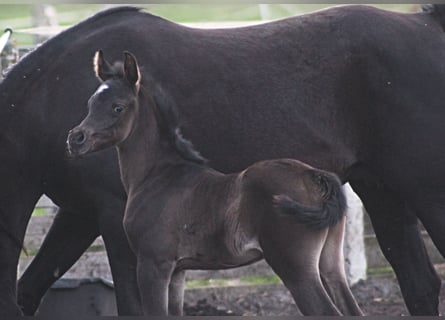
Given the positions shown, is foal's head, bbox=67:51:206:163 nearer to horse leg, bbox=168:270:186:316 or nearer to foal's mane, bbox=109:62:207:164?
foal's mane, bbox=109:62:207:164

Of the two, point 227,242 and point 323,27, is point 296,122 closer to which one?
point 323,27

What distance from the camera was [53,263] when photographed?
5.61 metres

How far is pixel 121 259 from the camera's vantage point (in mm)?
4902

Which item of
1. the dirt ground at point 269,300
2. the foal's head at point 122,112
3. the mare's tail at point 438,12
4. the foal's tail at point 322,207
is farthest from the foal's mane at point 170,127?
the dirt ground at point 269,300

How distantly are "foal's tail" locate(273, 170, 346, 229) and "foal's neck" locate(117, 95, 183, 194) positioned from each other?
724mm

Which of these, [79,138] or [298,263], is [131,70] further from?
[298,263]

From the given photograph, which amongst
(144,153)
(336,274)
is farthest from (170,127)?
(336,274)

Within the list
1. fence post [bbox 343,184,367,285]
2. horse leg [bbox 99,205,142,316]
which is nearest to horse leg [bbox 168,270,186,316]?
horse leg [bbox 99,205,142,316]

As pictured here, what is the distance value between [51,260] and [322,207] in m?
2.04

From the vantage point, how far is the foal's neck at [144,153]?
463cm

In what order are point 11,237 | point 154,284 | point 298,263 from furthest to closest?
1. point 11,237
2. point 154,284
3. point 298,263

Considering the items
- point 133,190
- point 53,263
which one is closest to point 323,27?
point 133,190

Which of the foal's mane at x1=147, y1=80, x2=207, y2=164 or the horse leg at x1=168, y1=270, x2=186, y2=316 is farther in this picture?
the foal's mane at x1=147, y1=80, x2=207, y2=164

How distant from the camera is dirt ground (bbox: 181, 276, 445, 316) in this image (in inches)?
276
